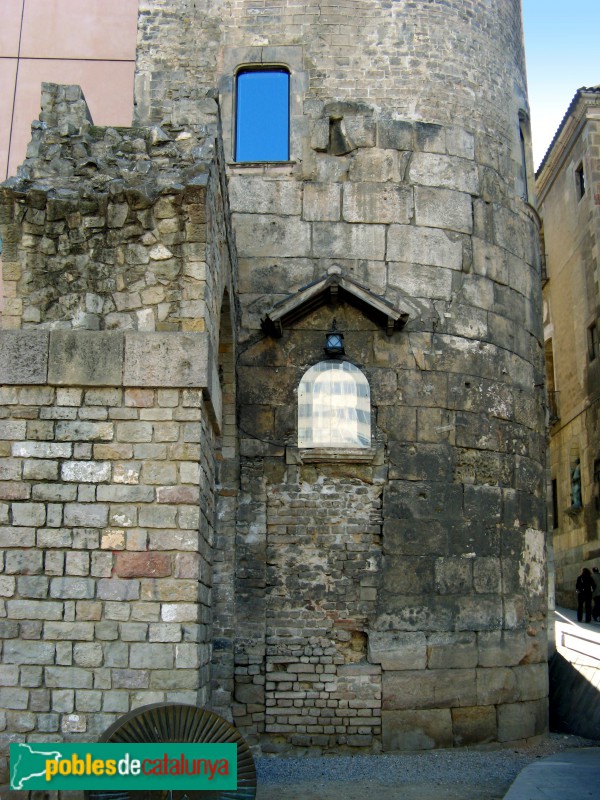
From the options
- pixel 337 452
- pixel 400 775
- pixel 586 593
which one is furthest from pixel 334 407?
pixel 586 593

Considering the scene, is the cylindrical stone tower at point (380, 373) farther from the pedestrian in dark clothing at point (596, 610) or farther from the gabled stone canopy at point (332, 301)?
the pedestrian in dark clothing at point (596, 610)

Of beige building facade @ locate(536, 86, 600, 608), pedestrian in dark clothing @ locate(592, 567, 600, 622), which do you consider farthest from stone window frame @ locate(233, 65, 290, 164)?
pedestrian in dark clothing @ locate(592, 567, 600, 622)

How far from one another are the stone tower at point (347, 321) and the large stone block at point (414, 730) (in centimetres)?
2

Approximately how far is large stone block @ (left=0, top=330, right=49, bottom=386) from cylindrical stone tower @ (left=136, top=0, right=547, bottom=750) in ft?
11.0

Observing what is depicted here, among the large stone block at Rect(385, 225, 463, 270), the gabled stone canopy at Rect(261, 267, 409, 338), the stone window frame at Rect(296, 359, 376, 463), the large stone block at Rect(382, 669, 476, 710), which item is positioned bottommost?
the large stone block at Rect(382, 669, 476, 710)

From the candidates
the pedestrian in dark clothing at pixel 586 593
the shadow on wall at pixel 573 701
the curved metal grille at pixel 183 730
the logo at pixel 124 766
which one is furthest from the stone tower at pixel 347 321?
the pedestrian in dark clothing at pixel 586 593

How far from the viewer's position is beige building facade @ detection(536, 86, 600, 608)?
16.3 meters

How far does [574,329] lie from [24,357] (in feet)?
44.3

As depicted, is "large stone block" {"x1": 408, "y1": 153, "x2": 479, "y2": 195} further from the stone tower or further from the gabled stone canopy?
the gabled stone canopy

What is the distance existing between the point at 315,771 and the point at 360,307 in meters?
4.56

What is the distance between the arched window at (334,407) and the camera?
9.34 metres

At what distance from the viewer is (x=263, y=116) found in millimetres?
10195

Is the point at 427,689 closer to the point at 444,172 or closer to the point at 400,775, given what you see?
the point at 400,775

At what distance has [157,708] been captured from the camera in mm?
5320
